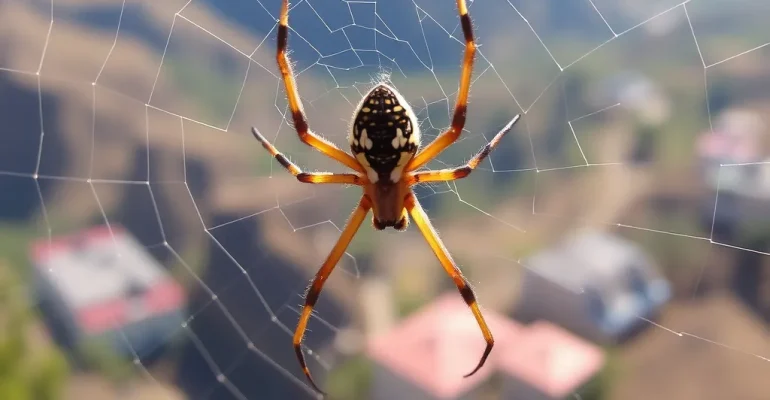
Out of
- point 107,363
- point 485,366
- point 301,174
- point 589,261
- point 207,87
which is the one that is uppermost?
point 301,174

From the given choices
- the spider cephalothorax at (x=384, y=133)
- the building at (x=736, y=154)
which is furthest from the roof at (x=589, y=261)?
the spider cephalothorax at (x=384, y=133)

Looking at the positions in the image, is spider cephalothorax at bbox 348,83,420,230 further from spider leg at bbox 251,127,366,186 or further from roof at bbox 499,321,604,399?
roof at bbox 499,321,604,399

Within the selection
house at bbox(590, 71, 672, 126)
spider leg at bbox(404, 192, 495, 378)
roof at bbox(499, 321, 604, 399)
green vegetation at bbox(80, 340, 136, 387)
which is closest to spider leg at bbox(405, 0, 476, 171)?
spider leg at bbox(404, 192, 495, 378)

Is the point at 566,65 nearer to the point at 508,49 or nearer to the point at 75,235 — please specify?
the point at 508,49

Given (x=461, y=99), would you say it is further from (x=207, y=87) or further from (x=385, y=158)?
(x=207, y=87)

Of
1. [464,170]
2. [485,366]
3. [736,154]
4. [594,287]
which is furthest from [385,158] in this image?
[736,154]

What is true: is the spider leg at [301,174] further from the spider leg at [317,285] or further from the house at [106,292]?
the house at [106,292]
